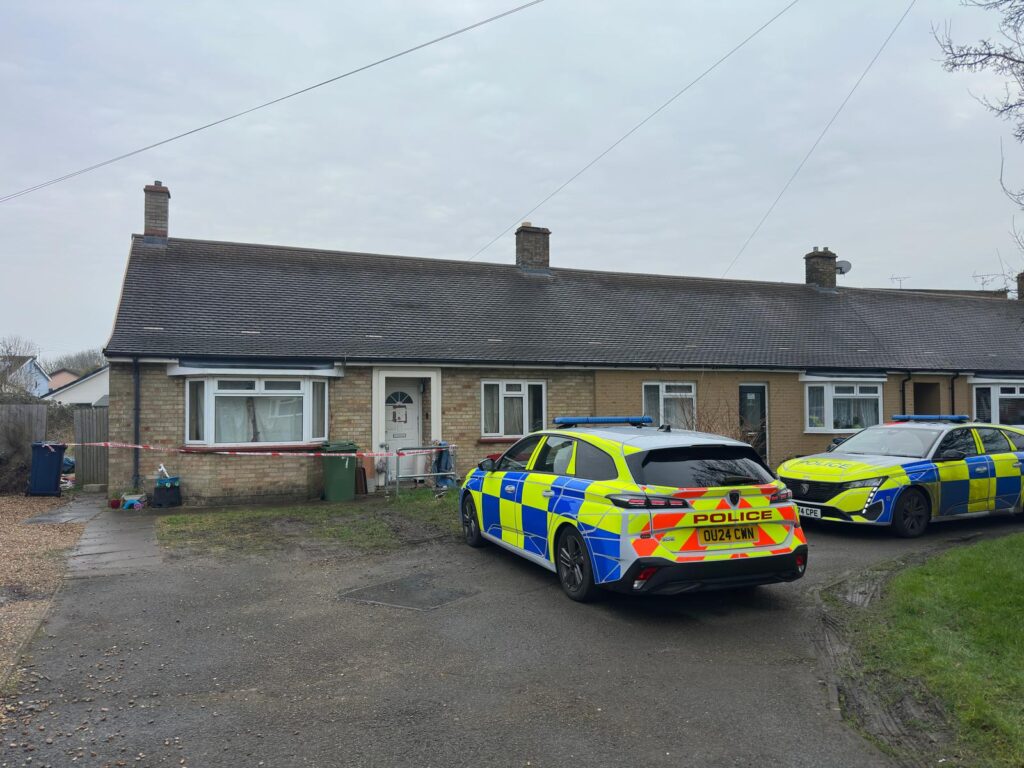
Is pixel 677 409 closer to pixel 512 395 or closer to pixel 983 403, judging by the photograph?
pixel 512 395

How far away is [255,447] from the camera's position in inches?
524

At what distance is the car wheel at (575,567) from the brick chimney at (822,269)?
767 inches

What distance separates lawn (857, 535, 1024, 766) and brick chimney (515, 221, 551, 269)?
548 inches

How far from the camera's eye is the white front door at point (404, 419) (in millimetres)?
15008

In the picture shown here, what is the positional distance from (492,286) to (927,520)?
37.5 ft

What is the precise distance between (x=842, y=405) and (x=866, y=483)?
947 centimetres

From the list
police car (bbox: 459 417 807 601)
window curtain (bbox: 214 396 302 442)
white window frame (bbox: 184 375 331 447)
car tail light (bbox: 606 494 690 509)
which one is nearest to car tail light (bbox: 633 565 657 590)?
police car (bbox: 459 417 807 601)

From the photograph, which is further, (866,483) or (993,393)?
(993,393)

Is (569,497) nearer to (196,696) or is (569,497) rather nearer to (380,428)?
(196,696)

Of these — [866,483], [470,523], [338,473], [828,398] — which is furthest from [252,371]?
[828,398]

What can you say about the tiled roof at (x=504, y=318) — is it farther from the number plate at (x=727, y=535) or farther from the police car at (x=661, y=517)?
the number plate at (x=727, y=535)


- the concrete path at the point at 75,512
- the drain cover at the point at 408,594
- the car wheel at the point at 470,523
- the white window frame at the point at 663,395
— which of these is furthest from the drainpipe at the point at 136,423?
the white window frame at the point at 663,395

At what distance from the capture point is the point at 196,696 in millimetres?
4543

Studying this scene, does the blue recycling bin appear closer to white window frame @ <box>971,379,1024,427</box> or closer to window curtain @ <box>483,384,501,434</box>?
window curtain @ <box>483,384,501,434</box>
